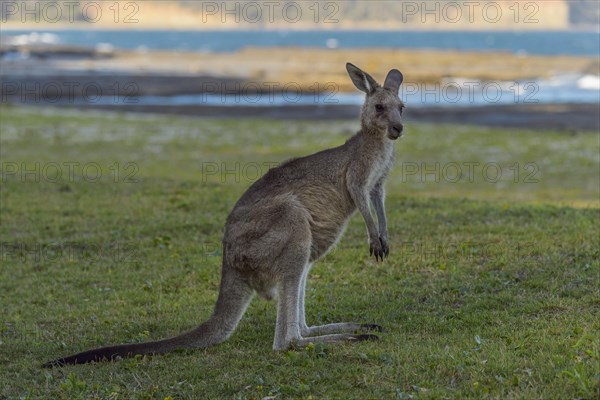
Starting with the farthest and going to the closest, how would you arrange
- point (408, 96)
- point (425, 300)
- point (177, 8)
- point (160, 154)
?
1. point (177, 8)
2. point (408, 96)
3. point (160, 154)
4. point (425, 300)

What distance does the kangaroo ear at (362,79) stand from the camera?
6520 mm

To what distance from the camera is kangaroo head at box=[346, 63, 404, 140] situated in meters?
6.50

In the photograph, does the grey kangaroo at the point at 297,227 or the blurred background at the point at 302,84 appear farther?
the blurred background at the point at 302,84

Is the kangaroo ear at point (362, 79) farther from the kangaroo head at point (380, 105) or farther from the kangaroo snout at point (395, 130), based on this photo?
the kangaroo snout at point (395, 130)

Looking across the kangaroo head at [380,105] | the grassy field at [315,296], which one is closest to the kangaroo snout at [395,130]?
the kangaroo head at [380,105]

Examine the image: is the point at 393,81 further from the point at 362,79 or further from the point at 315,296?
the point at 315,296

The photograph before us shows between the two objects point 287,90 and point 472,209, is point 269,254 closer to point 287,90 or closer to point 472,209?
point 472,209

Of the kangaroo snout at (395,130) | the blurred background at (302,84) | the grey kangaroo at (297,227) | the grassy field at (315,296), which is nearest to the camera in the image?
the grassy field at (315,296)

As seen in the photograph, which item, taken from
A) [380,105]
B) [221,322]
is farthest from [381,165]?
[221,322]

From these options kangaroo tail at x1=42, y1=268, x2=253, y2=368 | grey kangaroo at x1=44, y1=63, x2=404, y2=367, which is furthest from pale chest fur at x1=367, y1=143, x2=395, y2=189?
kangaroo tail at x1=42, y1=268, x2=253, y2=368

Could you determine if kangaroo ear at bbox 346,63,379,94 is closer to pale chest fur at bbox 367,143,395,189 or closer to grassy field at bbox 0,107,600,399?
pale chest fur at bbox 367,143,395,189

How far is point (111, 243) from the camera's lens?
10.4 metres

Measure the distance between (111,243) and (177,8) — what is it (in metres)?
186

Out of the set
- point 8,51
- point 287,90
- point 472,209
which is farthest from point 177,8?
point 472,209
